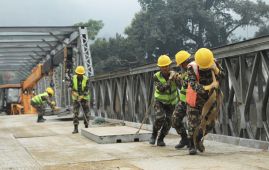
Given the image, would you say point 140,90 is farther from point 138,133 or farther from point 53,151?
point 53,151

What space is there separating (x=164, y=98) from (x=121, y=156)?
1702 mm

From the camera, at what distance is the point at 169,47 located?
56.5 meters

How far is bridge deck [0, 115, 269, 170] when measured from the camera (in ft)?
21.4

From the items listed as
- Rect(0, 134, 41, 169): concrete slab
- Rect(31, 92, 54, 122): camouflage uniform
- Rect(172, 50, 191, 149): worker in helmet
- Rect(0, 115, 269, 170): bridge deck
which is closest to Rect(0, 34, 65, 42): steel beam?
Rect(31, 92, 54, 122): camouflage uniform

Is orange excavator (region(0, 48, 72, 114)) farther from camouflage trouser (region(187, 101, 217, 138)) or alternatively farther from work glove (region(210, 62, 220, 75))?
work glove (region(210, 62, 220, 75))

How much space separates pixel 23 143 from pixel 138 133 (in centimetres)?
239

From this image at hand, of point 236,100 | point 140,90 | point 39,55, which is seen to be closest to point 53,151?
point 236,100

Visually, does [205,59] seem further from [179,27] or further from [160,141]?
[179,27]

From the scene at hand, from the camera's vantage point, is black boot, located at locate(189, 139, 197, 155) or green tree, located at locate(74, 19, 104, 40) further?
green tree, located at locate(74, 19, 104, 40)

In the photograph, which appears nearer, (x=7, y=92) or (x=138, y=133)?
(x=138, y=133)

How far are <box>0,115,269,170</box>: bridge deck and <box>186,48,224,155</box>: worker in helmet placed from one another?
1.21 feet

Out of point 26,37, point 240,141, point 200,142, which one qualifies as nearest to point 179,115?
point 200,142

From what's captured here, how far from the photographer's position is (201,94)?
729cm

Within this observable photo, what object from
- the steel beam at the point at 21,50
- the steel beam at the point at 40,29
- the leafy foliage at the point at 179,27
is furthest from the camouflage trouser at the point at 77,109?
the leafy foliage at the point at 179,27
